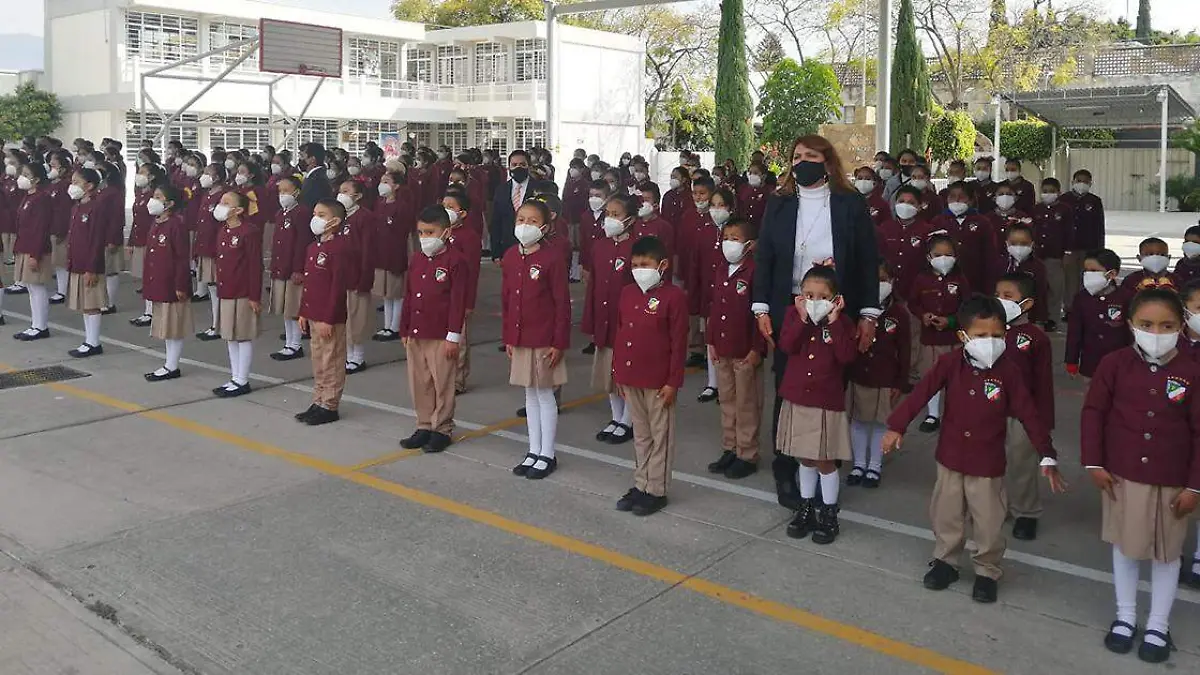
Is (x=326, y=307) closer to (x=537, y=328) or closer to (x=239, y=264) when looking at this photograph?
(x=239, y=264)

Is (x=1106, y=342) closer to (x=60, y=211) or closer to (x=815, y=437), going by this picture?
(x=815, y=437)

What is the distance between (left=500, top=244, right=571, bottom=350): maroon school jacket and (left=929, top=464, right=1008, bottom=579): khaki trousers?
2.56 m

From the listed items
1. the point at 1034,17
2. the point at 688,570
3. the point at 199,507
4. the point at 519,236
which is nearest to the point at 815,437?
the point at 688,570

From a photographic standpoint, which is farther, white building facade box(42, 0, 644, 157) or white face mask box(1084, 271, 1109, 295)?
white building facade box(42, 0, 644, 157)

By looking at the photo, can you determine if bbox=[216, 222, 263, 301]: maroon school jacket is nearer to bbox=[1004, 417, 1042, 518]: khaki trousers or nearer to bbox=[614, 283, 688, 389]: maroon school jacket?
bbox=[614, 283, 688, 389]: maroon school jacket

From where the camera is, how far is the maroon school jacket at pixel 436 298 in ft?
22.9

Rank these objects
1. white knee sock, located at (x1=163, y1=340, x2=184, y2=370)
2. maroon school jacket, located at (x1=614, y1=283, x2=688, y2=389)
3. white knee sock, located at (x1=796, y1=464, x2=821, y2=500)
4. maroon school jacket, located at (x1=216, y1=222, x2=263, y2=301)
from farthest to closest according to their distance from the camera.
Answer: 1. white knee sock, located at (x1=163, y1=340, x2=184, y2=370)
2. maroon school jacket, located at (x1=216, y1=222, x2=263, y2=301)
3. maroon school jacket, located at (x1=614, y1=283, x2=688, y2=389)
4. white knee sock, located at (x1=796, y1=464, x2=821, y2=500)

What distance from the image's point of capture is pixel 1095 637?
4.32 m

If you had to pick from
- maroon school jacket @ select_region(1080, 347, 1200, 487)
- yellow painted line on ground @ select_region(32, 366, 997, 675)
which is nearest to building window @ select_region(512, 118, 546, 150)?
yellow painted line on ground @ select_region(32, 366, 997, 675)

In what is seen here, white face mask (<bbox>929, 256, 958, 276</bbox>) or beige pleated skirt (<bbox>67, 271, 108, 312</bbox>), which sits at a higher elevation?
white face mask (<bbox>929, 256, 958, 276</bbox>)

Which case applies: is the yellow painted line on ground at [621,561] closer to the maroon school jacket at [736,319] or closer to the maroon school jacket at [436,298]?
the maroon school jacket at [436,298]

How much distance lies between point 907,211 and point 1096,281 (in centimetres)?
191

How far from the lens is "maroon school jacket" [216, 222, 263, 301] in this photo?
8.49 m

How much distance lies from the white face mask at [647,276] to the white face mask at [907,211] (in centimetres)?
335
